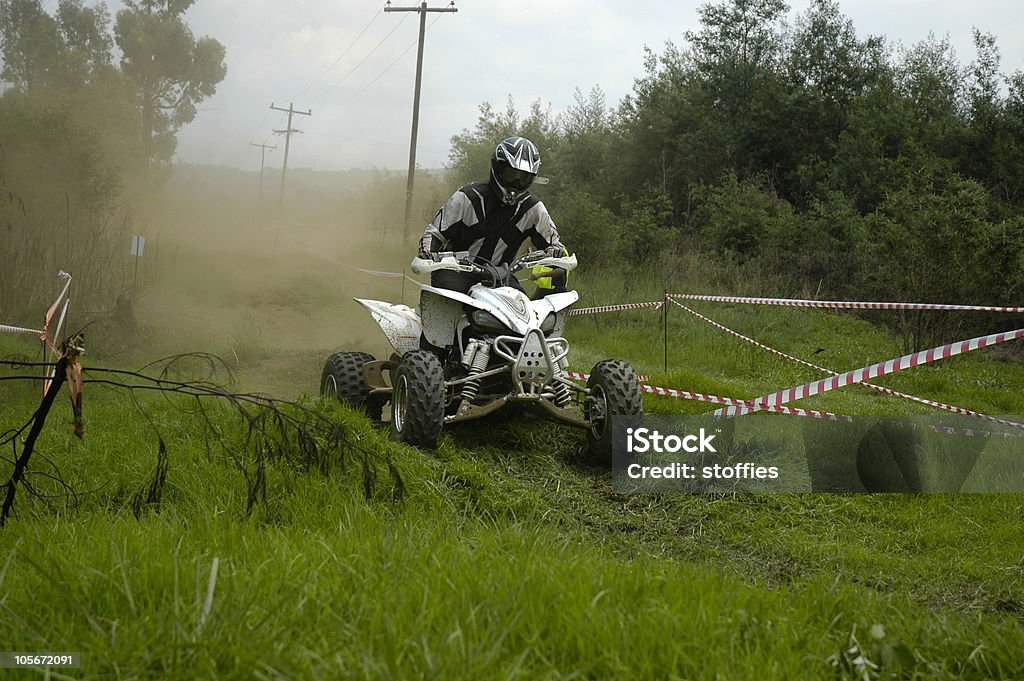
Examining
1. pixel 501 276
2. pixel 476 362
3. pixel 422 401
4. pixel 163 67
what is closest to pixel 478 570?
pixel 422 401

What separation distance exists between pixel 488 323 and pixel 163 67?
27.1 metres

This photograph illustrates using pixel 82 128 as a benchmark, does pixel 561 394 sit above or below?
below

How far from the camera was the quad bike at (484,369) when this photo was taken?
5734 mm

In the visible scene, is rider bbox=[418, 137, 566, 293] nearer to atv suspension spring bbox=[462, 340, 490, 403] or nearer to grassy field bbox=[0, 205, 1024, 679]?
atv suspension spring bbox=[462, 340, 490, 403]

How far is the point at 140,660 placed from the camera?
2.10 meters

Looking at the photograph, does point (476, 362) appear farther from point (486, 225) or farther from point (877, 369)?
point (877, 369)

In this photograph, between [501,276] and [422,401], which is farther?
[501,276]

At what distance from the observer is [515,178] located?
6.66 meters

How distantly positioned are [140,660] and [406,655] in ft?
2.09

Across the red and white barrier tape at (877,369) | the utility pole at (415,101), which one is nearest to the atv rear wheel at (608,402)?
the red and white barrier tape at (877,369)

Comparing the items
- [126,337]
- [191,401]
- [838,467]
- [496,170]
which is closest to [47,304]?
[126,337]

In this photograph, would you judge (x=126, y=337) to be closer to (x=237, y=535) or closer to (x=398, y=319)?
(x=398, y=319)

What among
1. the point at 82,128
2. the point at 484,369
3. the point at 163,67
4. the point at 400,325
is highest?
the point at 163,67

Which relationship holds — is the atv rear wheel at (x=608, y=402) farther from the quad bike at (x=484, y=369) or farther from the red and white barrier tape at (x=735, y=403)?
the red and white barrier tape at (x=735, y=403)
